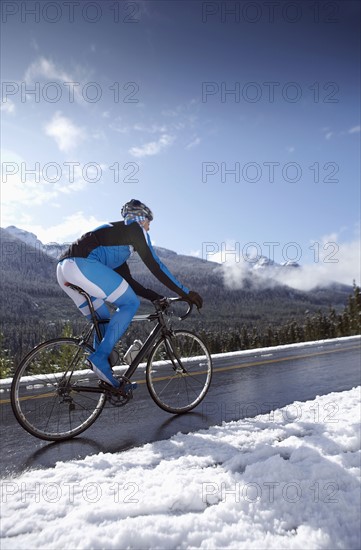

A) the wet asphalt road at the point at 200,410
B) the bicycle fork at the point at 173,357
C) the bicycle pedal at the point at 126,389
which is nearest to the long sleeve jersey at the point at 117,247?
the bicycle fork at the point at 173,357

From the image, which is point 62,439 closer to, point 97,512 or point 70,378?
point 70,378

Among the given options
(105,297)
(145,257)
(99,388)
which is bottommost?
(99,388)

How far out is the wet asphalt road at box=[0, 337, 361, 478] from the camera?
3.37 metres

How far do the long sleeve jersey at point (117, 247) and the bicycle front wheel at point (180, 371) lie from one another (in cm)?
88

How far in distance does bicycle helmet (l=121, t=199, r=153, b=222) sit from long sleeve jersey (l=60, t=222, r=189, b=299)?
5.9 inches

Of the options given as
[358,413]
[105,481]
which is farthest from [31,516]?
[358,413]

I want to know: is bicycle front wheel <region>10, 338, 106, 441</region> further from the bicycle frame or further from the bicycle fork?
the bicycle fork

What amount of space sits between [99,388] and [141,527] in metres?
1.98

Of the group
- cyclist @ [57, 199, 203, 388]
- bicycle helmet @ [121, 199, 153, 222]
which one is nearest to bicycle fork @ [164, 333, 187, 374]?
cyclist @ [57, 199, 203, 388]

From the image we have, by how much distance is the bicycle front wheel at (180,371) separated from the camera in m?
4.57

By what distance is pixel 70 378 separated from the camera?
3.88 m

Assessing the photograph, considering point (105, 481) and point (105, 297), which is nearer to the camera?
point (105, 481)

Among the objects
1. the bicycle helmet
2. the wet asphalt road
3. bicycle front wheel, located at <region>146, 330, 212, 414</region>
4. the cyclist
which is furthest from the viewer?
bicycle front wheel, located at <region>146, 330, 212, 414</region>

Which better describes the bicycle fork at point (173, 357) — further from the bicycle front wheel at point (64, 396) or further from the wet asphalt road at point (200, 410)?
the bicycle front wheel at point (64, 396)
